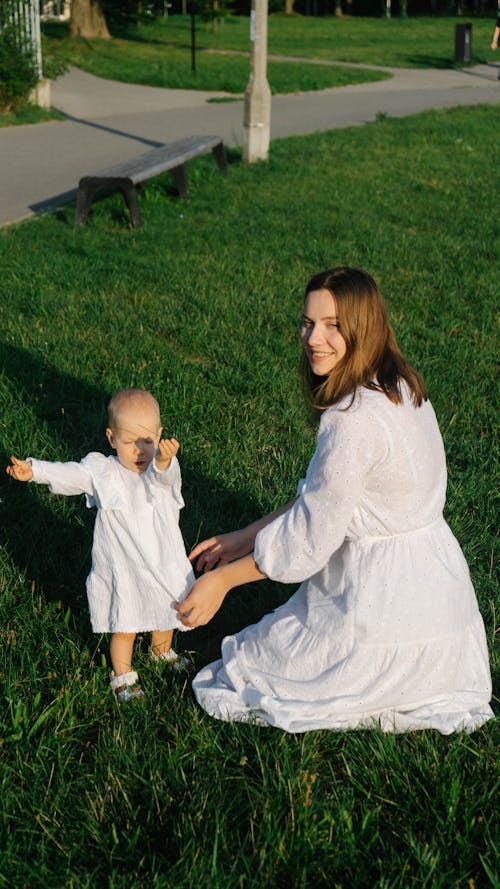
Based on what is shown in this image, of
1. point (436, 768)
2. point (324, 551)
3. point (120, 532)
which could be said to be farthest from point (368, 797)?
point (120, 532)

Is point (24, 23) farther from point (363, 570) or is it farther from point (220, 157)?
point (363, 570)

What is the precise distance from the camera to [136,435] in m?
3.20

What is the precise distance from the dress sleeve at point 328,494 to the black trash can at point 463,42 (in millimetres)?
33996

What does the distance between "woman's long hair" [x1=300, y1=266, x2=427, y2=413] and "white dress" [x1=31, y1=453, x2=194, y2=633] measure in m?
0.60

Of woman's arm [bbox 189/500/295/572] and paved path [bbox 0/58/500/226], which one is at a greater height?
woman's arm [bbox 189/500/295/572]

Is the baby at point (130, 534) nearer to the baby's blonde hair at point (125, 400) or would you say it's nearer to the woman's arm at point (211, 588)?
the baby's blonde hair at point (125, 400)

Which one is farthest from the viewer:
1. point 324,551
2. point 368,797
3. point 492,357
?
point 492,357

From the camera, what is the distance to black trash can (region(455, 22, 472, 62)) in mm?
33531

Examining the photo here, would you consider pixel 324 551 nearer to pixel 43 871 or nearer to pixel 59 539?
pixel 43 871

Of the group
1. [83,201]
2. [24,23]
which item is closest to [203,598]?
[83,201]

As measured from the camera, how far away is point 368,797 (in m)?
2.64

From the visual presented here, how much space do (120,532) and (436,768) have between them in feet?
Answer: 3.84

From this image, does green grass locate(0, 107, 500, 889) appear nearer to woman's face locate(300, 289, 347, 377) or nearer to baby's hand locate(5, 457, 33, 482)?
baby's hand locate(5, 457, 33, 482)

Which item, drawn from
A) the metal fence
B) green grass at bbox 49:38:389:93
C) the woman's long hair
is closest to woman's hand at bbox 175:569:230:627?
the woman's long hair
